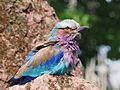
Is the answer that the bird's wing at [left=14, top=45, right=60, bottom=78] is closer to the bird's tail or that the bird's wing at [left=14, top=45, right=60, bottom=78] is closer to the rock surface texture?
the bird's tail

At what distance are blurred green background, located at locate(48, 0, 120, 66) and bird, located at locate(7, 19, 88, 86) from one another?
20.4ft

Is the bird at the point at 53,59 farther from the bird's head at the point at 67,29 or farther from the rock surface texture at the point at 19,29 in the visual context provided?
the rock surface texture at the point at 19,29

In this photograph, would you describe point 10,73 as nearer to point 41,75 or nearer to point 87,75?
point 41,75

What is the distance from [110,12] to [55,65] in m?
9.69

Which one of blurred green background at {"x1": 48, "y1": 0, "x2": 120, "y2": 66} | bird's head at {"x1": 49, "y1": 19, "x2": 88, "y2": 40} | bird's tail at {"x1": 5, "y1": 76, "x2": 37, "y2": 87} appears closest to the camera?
bird's tail at {"x1": 5, "y1": 76, "x2": 37, "y2": 87}

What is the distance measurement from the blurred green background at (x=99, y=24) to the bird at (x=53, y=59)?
623 centimetres

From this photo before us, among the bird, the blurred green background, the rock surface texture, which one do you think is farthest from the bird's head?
the blurred green background

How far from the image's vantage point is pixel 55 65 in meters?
3.75

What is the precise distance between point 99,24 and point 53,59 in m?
8.50

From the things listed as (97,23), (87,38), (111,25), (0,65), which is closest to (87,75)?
(0,65)

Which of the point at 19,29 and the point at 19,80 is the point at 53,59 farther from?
the point at 19,29

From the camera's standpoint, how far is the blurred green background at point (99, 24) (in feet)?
36.5

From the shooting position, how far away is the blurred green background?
1113 centimetres

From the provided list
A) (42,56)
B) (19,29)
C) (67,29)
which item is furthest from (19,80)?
(19,29)
